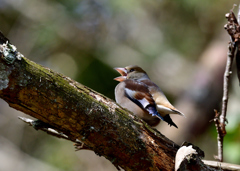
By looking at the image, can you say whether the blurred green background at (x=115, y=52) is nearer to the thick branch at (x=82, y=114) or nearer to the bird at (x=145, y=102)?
the bird at (x=145, y=102)

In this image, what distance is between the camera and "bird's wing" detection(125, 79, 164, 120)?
3.46m

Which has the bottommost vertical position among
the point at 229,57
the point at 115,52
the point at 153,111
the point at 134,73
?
the point at 153,111

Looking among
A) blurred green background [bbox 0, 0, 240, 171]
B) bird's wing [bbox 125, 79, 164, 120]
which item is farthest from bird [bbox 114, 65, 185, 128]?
blurred green background [bbox 0, 0, 240, 171]

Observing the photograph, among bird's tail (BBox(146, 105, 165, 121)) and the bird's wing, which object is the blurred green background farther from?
bird's tail (BBox(146, 105, 165, 121))

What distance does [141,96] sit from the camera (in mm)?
3676

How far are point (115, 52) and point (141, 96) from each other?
4.27 m

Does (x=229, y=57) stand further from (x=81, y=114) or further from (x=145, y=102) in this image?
(x=81, y=114)

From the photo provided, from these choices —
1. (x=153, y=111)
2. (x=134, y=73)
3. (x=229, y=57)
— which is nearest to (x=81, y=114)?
(x=153, y=111)

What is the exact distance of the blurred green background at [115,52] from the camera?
6352mm

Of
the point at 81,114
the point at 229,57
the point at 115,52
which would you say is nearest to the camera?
the point at 81,114

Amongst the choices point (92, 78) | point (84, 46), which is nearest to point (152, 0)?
point (84, 46)

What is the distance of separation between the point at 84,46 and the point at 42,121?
5.57m

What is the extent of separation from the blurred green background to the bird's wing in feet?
7.49

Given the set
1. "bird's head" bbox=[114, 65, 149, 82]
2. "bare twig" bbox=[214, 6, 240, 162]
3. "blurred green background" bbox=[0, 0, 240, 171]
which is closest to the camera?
"bare twig" bbox=[214, 6, 240, 162]
